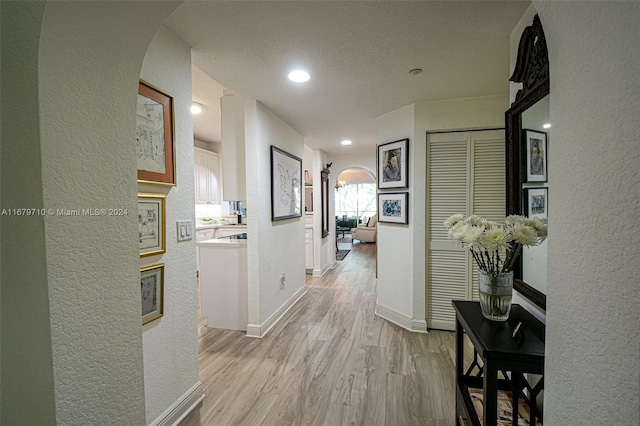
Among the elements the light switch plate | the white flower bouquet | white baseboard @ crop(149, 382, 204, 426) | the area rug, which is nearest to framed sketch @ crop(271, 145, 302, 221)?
the light switch plate

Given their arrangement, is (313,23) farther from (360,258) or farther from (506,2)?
(360,258)

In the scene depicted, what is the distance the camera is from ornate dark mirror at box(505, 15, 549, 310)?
1296 millimetres

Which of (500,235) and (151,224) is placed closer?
(500,235)

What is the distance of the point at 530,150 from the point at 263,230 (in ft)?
7.46

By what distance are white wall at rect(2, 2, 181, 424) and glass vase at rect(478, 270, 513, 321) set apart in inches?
55.9

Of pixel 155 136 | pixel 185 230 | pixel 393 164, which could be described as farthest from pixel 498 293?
pixel 393 164

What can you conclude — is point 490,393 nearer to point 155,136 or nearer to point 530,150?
point 530,150

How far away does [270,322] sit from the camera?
3090 mm

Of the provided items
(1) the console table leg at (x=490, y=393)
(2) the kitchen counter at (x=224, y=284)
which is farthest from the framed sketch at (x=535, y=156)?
(2) the kitchen counter at (x=224, y=284)

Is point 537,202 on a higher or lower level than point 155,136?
lower

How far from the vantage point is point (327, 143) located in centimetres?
484

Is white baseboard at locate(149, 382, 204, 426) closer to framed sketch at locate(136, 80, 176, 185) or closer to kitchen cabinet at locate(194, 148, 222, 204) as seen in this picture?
framed sketch at locate(136, 80, 176, 185)

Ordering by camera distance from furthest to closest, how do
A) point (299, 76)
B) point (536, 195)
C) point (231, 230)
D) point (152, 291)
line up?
point (231, 230)
point (299, 76)
point (152, 291)
point (536, 195)

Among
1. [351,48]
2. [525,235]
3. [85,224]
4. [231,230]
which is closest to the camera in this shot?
[85,224]
